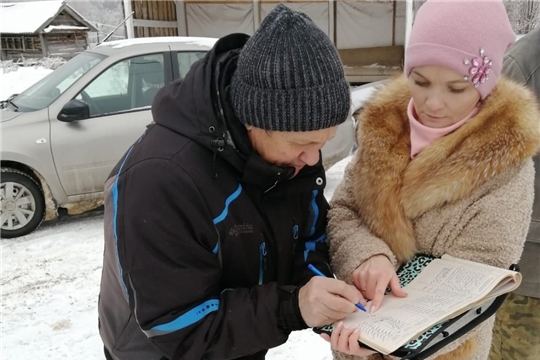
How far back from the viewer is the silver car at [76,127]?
187 inches

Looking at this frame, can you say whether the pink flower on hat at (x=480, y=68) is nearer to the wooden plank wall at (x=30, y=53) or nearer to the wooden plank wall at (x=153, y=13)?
the wooden plank wall at (x=153, y=13)

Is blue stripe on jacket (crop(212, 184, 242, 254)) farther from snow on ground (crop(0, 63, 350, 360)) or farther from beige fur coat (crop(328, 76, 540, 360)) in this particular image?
snow on ground (crop(0, 63, 350, 360))

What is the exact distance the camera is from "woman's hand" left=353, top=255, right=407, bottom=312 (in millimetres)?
1387

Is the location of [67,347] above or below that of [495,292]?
below

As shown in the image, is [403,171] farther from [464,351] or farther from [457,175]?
[464,351]

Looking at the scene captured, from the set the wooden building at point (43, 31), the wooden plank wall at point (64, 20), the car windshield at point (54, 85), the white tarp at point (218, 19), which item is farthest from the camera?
the wooden plank wall at point (64, 20)

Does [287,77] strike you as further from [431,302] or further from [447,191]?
[431,302]

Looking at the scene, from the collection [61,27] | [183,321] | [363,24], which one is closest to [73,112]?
[183,321]

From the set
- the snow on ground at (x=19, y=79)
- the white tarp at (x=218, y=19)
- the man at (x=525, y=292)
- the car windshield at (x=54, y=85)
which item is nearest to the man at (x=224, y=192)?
the man at (x=525, y=292)

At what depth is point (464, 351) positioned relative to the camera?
4.72 ft

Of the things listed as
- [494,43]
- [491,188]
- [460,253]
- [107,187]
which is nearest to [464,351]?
[460,253]

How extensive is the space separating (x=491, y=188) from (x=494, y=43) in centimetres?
41

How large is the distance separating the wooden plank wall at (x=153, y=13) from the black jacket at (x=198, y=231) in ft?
34.8

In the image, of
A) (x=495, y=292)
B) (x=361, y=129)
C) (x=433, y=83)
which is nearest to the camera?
(x=495, y=292)
